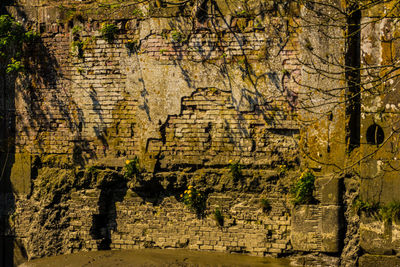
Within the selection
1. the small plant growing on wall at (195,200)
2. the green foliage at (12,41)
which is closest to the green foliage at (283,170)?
the small plant growing on wall at (195,200)

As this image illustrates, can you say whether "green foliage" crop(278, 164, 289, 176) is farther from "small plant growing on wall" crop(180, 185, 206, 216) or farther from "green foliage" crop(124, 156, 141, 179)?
"green foliage" crop(124, 156, 141, 179)

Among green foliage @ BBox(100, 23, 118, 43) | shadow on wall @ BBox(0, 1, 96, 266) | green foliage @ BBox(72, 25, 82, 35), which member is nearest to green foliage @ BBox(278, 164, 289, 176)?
shadow on wall @ BBox(0, 1, 96, 266)

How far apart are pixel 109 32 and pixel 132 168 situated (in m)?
2.14

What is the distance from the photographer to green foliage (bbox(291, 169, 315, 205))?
6.79 m

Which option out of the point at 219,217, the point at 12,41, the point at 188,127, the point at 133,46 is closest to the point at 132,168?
the point at 188,127

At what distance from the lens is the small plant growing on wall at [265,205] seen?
276 inches

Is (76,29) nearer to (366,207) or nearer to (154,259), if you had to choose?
(154,259)

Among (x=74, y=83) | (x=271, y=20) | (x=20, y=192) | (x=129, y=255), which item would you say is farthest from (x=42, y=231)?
(x=271, y=20)

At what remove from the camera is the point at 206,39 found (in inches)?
286

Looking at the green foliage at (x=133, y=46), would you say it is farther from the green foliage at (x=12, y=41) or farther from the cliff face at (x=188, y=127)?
the green foliage at (x=12, y=41)

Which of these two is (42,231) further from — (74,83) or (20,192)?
(74,83)

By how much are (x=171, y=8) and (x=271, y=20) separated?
59.7 inches

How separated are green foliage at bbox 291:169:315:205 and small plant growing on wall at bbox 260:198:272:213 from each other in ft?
1.29

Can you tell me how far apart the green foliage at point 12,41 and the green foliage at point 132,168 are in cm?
237
